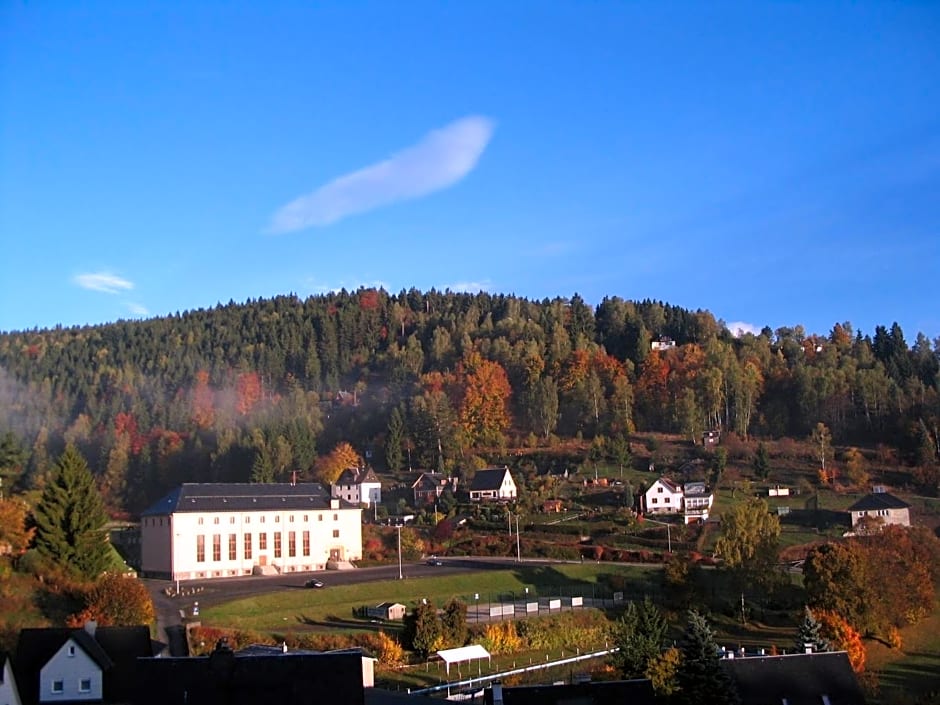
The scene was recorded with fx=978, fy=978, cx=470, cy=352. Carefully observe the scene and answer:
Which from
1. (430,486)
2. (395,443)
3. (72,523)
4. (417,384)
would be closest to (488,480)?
(430,486)

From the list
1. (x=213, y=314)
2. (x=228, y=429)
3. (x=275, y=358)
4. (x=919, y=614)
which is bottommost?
(x=919, y=614)

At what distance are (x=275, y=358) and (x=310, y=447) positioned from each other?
39.5 m

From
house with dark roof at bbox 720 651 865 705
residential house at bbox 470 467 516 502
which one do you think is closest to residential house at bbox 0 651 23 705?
house with dark roof at bbox 720 651 865 705

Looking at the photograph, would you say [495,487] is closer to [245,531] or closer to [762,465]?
[762,465]

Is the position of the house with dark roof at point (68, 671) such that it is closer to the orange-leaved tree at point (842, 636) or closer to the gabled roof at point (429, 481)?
the orange-leaved tree at point (842, 636)

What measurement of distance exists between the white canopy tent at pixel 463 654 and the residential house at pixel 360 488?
44.2 m

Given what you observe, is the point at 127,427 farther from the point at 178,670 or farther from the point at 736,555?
the point at 178,670

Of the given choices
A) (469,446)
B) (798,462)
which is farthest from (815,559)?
(469,446)

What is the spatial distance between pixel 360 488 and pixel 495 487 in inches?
520

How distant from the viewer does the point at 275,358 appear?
134 meters

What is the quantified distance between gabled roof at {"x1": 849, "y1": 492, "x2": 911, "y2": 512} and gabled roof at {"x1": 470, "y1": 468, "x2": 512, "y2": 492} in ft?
88.5

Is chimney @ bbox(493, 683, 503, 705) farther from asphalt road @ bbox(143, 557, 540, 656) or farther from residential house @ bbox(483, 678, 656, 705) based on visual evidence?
asphalt road @ bbox(143, 557, 540, 656)

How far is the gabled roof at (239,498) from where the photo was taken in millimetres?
58750

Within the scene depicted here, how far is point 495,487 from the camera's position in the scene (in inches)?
3086
